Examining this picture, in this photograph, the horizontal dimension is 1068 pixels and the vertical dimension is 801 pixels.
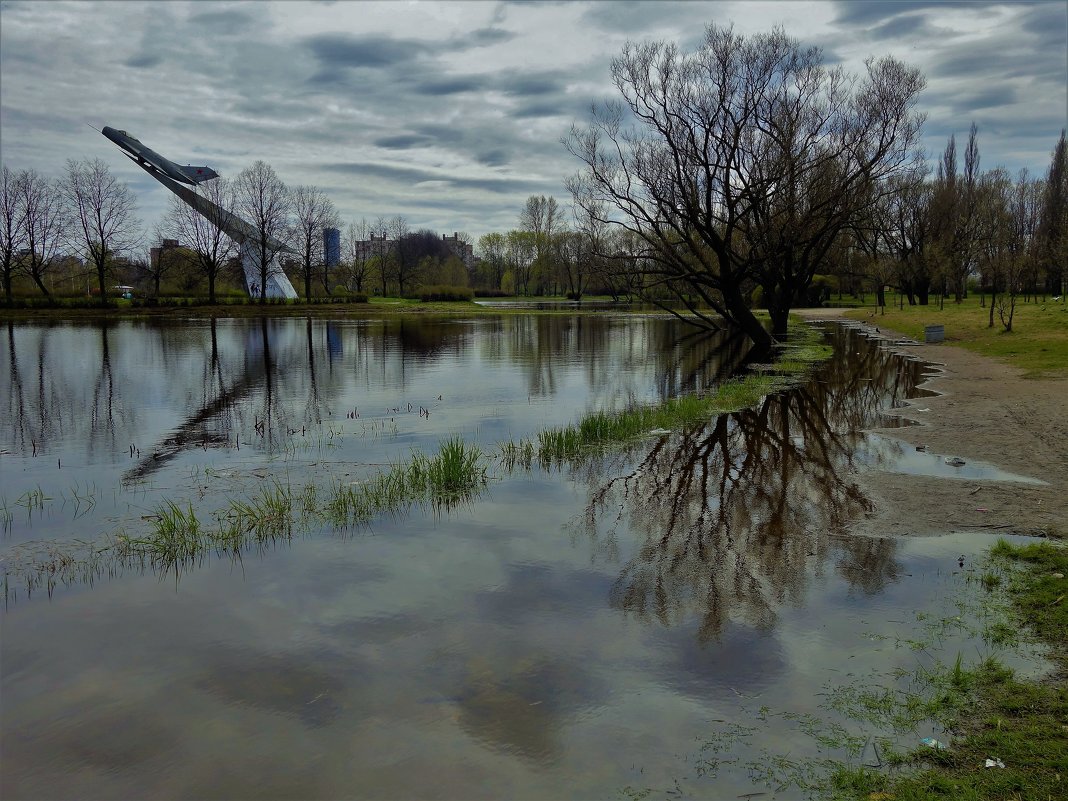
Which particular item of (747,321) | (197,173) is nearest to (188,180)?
(197,173)

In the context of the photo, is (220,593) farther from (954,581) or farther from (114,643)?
(954,581)

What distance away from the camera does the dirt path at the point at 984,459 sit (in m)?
9.31

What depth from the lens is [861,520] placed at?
9648mm

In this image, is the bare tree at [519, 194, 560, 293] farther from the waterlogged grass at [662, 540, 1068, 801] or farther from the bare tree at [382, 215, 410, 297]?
the waterlogged grass at [662, 540, 1068, 801]

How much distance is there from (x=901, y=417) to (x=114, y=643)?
1534 centimetres

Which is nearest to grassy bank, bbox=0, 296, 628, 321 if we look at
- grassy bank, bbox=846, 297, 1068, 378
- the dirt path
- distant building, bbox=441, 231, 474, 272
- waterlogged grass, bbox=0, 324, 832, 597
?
grassy bank, bbox=846, 297, 1068, 378

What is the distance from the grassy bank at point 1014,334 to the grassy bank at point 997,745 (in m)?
18.9

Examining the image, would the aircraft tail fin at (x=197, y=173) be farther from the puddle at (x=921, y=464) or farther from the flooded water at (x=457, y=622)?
the puddle at (x=921, y=464)

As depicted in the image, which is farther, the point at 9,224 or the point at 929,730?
the point at 9,224

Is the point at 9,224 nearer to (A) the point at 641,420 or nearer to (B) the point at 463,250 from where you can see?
(A) the point at 641,420

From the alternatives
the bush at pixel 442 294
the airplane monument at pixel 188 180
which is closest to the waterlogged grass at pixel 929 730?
the airplane monument at pixel 188 180

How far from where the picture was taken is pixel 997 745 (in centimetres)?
477

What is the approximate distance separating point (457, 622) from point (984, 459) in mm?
9399

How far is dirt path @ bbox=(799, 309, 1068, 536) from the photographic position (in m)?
9.31
